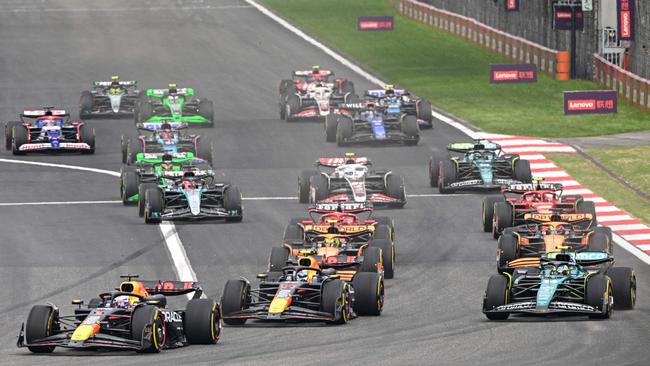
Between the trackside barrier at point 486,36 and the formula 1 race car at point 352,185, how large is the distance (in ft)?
101

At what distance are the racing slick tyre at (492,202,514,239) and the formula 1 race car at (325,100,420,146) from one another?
17601 millimetres

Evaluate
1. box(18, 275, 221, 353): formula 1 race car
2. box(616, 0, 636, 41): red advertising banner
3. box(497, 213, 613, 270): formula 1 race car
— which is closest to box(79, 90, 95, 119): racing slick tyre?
box(616, 0, 636, 41): red advertising banner

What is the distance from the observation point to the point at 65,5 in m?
107

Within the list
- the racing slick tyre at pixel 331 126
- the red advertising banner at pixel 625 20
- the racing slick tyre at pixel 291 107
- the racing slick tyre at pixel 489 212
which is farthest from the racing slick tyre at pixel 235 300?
the red advertising banner at pixel 625 20

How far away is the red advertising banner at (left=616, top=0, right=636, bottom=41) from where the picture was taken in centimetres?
7225

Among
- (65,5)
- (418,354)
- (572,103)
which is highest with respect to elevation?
(65,5)

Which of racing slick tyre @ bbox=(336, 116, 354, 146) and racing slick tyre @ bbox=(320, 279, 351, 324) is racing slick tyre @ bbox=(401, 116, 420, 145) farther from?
racing slick tyre @ bbox=(320, 279, 351, 324)

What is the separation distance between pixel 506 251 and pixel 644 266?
3722 millimetres

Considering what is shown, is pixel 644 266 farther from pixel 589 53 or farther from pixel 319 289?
pixel 589 53

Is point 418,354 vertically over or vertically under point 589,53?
under

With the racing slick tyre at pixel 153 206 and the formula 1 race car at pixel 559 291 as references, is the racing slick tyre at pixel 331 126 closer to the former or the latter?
the racing slick tyre at pixel 153 206

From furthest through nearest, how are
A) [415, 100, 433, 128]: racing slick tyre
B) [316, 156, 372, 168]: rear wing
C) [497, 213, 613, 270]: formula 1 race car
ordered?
[415, 100, 433, 128]: racing slick tyre
[316, 156, 372, 168]: rear wing
[497, 213, 613, 270]: formula 1 race car

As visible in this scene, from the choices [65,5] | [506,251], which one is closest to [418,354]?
[506,251]

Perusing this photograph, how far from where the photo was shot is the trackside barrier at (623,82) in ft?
225
